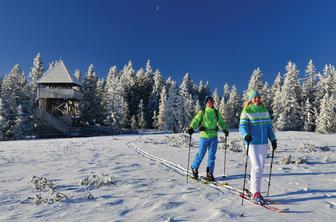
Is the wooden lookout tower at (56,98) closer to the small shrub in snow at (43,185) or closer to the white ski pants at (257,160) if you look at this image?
the small shrub in snow at (43,185)

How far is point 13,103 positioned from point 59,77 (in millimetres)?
8541

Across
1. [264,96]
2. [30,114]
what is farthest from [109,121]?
[264,96]

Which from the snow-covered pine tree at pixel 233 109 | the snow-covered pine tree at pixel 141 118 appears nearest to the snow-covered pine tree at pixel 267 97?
the snow-covered pine tree at pixel 233 109

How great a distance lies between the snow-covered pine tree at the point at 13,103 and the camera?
41.9m

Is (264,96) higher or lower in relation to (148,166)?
higher

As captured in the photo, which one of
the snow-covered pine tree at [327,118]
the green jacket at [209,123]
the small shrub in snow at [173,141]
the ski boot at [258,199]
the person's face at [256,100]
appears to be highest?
the snow-covered pine tree at [327,118]

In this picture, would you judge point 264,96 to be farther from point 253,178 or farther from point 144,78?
point 253,178

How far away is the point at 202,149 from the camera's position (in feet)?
29.2

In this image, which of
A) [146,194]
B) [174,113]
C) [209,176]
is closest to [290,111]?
[174,113]

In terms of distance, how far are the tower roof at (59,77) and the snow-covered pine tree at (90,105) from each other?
31.3ft

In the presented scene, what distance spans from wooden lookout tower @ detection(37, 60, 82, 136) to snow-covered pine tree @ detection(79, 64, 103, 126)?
8065 mm

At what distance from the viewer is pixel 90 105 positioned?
5291 cm

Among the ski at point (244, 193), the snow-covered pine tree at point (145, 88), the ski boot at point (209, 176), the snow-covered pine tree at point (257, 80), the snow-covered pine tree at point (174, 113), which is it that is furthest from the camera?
the snow-covered pine tree at point (145, 88)

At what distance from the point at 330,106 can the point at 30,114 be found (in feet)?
153
